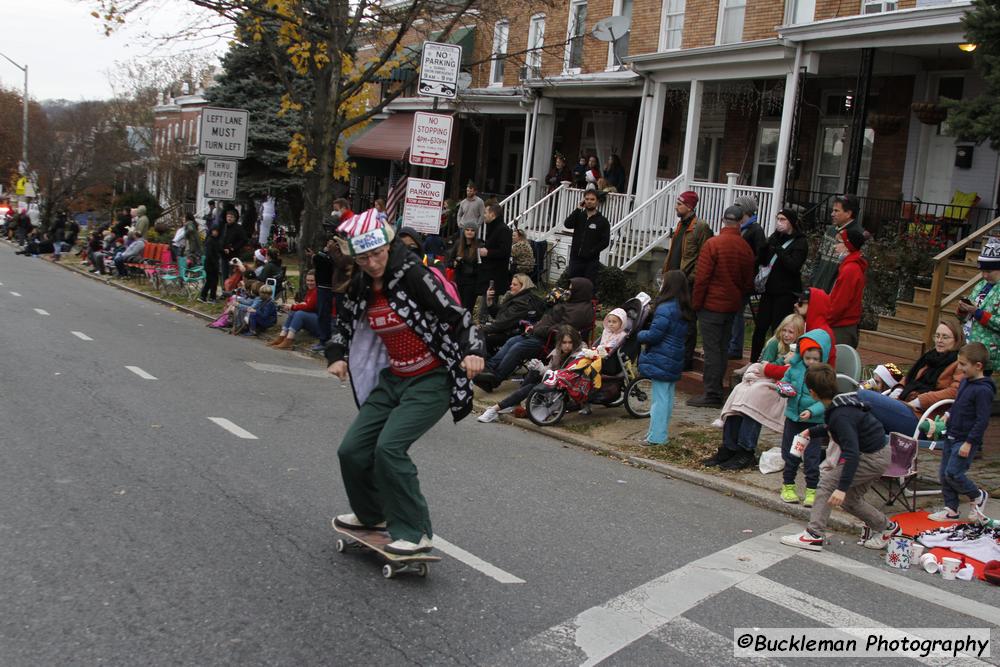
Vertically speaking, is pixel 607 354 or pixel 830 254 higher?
pixel 830 254

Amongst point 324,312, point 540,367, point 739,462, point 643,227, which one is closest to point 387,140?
point 643,227

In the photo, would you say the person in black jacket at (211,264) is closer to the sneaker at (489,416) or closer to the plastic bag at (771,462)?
the sneaker at (489,416)

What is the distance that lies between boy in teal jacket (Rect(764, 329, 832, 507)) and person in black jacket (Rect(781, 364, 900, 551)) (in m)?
0.74

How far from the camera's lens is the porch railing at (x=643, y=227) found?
18797 millimetres

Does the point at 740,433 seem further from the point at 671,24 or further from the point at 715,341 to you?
the point at 671,24

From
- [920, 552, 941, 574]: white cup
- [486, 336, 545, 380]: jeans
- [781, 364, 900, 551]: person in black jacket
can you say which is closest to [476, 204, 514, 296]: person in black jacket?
[486, 336, 545, 380]: jeans

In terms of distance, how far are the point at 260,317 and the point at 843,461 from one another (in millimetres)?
11999

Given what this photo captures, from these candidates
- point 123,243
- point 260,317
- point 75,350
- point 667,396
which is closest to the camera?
point 667,396

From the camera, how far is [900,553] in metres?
6.65

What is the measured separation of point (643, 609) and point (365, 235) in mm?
2554

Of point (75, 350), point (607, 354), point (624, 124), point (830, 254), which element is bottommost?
point (75, 350)

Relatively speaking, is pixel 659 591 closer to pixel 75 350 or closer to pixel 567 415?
pixel 567 415

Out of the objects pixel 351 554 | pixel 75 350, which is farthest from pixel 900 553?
pixel 75 350

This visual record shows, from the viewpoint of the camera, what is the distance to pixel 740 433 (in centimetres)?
885
